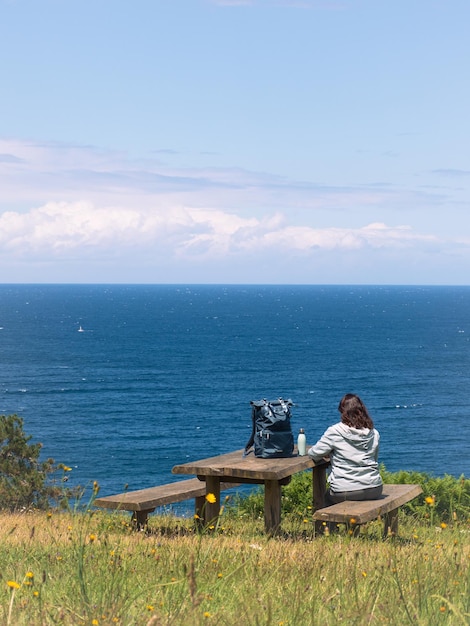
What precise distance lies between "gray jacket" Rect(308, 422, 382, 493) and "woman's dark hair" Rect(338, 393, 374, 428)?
6 cm

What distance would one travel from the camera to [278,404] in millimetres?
9031

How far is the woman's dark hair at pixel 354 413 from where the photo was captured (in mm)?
8250

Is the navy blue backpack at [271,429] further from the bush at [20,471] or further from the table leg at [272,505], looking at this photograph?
the bush at [20,471]

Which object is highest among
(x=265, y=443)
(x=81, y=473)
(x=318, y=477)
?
(x=265, y=443)

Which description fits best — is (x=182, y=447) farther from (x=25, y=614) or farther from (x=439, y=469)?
(x=25, y=614)

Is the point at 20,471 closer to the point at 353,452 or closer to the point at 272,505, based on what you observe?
the point at 272,505

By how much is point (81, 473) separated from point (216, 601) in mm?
49480

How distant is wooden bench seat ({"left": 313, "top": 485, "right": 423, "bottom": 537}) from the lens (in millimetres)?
7414

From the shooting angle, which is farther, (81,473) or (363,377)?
(363,377)

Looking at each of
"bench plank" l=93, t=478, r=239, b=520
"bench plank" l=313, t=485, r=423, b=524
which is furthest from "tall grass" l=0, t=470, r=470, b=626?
"bench plank" l=93, t=478, r=239, b=520

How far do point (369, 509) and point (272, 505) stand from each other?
4.88 feet

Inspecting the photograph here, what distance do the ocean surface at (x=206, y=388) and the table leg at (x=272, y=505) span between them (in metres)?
39.5

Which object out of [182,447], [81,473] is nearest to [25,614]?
[81,473]

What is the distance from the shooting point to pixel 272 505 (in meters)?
8.88
